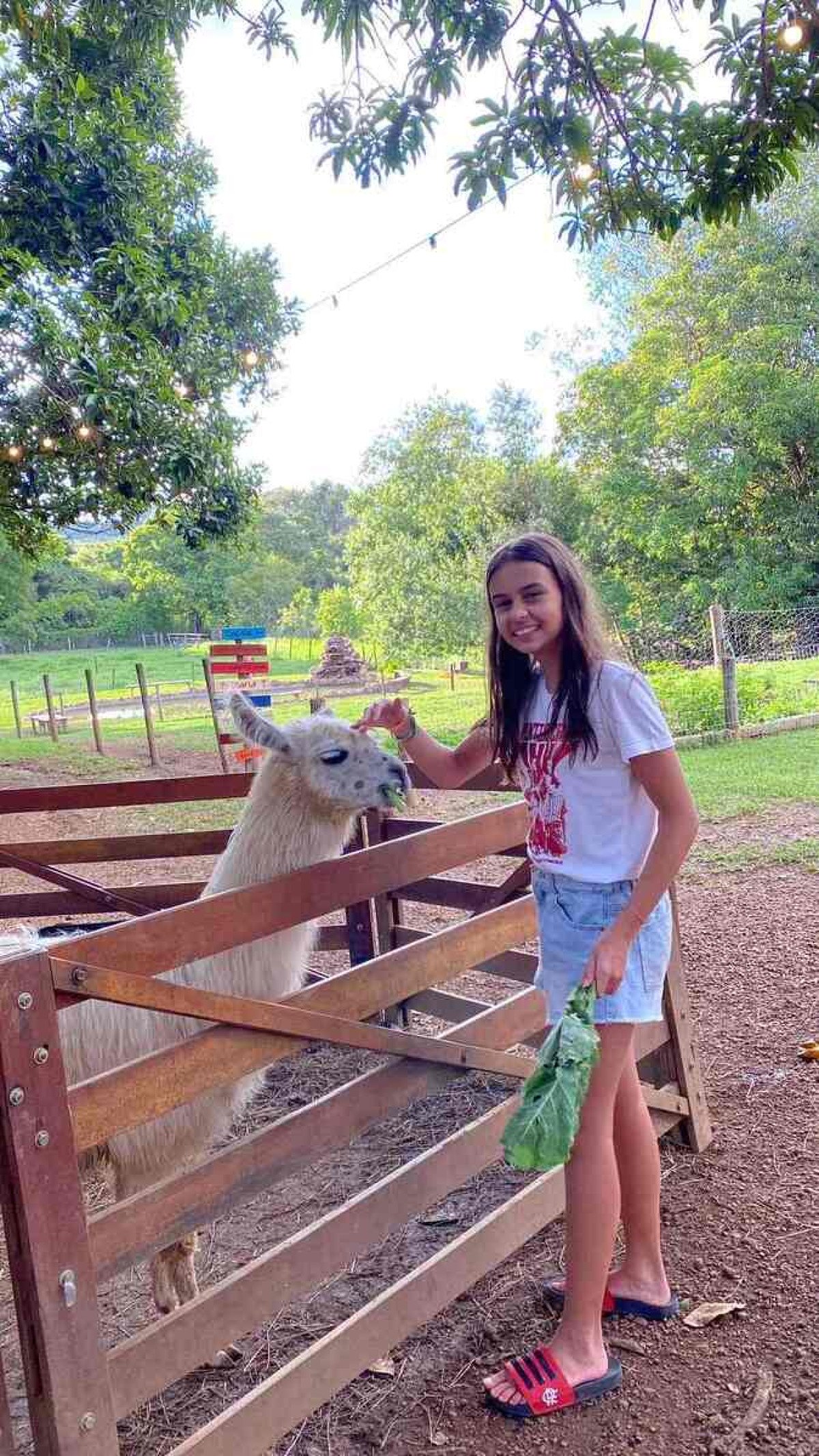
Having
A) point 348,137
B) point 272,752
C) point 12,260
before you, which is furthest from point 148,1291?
point 12,260

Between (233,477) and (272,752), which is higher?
(233,477)

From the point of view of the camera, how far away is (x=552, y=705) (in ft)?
6.68

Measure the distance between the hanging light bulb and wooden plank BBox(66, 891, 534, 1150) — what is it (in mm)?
3790

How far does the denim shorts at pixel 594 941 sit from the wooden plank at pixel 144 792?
1965 mm

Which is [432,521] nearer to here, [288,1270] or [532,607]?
[532,607]

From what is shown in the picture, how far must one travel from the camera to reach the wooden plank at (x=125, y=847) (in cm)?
367

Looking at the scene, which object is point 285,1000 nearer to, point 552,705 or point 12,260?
point 552,705

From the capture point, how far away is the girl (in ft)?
6.12

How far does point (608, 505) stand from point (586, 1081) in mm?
20157

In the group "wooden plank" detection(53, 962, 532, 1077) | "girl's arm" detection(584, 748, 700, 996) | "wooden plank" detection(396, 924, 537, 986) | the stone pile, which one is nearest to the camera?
"wooden plank" detection(53, 962, 532, 1077)

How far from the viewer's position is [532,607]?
2.00 meters

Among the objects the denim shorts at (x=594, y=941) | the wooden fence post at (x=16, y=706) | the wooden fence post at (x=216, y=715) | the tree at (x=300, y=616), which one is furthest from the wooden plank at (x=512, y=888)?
the wooden fence post at (x=16, y=706)

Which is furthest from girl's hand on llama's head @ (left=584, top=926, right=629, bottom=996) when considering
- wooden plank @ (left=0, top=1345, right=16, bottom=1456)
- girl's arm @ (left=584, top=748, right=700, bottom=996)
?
wooden plank @ (left=0, top=1345, right=16, bottom=1456)

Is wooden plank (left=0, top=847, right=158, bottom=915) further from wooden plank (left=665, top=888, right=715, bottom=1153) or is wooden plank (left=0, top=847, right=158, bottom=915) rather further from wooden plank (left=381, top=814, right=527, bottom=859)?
wooden plank (left=665, top=888, right=715, bottom=1153)
